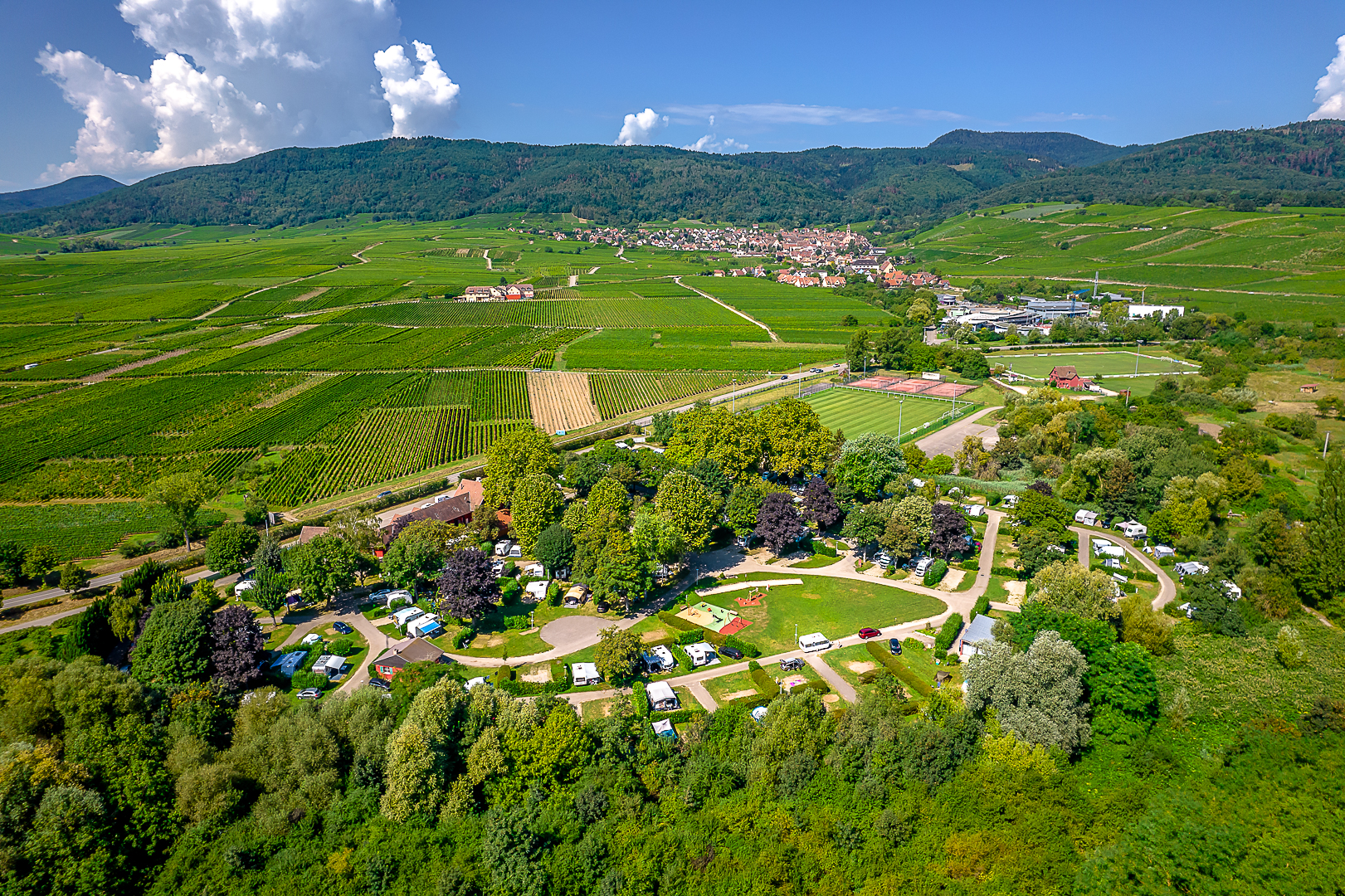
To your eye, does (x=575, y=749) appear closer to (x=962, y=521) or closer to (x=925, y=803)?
(x=925, y=803)

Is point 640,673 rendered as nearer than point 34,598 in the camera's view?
Yes

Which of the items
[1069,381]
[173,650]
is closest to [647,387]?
[1069,381]

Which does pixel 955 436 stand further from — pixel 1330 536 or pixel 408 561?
pixel 408 561

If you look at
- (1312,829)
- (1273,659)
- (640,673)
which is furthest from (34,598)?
(1273,659)

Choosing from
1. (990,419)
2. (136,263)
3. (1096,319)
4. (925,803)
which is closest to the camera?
(925,803)

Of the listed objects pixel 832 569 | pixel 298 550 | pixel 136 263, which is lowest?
pixel 832 569

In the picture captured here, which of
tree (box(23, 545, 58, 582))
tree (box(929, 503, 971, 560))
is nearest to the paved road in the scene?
tree (box(929, 503, 971, 560))
